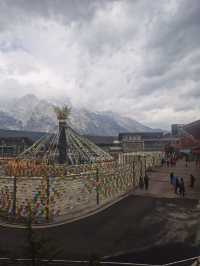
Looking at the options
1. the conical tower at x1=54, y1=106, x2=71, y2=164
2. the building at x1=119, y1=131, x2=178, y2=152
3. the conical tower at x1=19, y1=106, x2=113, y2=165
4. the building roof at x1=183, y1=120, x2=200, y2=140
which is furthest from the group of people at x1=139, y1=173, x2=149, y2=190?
the building at x1=119, y1=131, x2=178, y2=152

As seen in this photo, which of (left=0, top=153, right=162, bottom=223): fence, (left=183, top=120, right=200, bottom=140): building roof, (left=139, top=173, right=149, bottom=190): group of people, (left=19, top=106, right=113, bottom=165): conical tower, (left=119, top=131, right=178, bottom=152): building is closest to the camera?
(left=0, top=153, right=162, bottom=223): fence

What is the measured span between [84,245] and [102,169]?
9775mm

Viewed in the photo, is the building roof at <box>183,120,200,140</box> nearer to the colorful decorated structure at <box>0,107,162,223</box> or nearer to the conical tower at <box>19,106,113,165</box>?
the colorful decorated structure at <box>0,107,162,223</box>

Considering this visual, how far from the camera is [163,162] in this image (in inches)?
2037

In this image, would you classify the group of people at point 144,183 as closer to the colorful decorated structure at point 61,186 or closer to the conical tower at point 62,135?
the colorful decorated structure at point 61,186

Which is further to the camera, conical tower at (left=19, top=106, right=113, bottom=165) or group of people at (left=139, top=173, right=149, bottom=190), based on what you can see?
conical tower at (left=19, top=106, right=113, bottom=165)

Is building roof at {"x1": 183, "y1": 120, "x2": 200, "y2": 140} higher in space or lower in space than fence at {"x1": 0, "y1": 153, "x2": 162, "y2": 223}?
higher

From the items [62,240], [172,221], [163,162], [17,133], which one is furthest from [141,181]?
[17,133]

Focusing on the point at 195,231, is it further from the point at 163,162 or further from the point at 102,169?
the point at 163,162

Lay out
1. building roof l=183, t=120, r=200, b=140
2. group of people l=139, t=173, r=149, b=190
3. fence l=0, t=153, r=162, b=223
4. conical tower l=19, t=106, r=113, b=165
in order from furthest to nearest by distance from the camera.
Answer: building roof l=183, t=120, r=200, b=140, conical tower l=19, t=106, r=113, b=165, group of people l=139, t=173, r=149, b=190, fence l=0, t=153, r=162, b=223

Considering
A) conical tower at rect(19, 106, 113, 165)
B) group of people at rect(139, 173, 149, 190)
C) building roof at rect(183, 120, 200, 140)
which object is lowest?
group of people at rect(139, 173, 149, 190)

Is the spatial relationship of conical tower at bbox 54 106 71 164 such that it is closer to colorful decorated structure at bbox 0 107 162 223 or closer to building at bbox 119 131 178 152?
colorful decorated structure at bbox 0 107 162 223

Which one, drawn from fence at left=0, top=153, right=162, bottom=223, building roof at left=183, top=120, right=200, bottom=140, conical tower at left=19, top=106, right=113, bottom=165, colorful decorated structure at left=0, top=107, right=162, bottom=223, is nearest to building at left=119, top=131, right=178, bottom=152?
building roof at left=183, top=120, right=200, bottom=140

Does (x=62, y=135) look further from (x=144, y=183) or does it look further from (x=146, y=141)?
(x=146, y=141)
